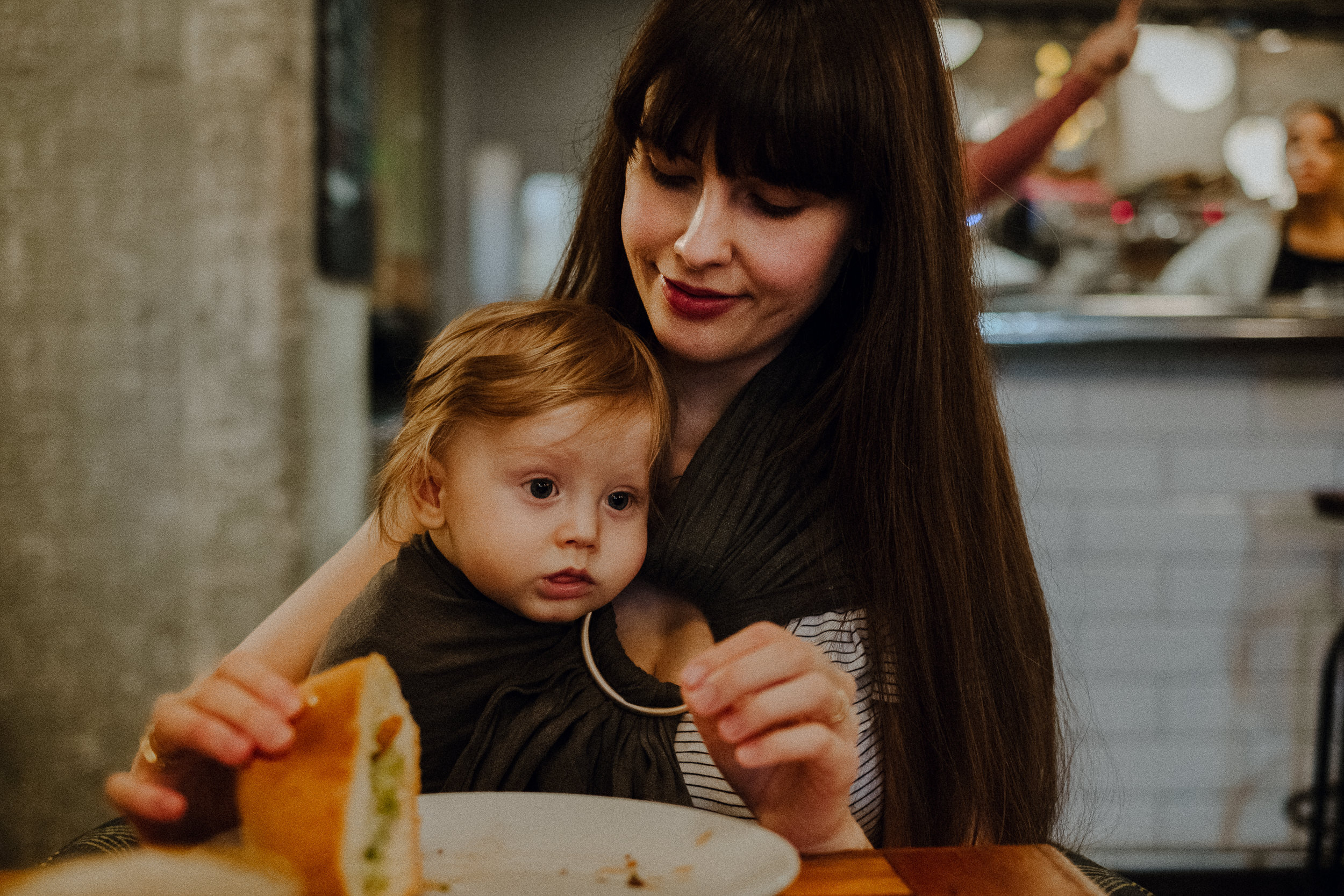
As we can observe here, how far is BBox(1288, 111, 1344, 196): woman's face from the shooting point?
336 cm

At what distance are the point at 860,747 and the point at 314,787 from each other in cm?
64

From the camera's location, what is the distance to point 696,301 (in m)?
1.15

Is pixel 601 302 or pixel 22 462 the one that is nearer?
pixel 601 302

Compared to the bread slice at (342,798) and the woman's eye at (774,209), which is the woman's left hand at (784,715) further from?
the woman's eye at (774,209)

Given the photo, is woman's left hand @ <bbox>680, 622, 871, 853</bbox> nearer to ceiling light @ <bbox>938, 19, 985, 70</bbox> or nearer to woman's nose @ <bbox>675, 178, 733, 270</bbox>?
woman's nose @ <bbox>675, 178, 733, 270</bbox>

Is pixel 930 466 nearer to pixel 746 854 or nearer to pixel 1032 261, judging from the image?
pixel 746 854

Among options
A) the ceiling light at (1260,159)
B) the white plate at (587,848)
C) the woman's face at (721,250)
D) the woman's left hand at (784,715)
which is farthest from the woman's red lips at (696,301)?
the ceiling light at (1260,159)

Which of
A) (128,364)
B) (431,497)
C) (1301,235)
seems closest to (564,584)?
(431,497)

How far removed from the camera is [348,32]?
269 centimetres

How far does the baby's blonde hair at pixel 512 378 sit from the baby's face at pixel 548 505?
2 cm

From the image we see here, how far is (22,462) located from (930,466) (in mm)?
1829

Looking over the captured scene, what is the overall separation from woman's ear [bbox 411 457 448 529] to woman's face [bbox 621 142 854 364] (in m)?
0.28

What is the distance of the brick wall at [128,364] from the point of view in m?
2.15

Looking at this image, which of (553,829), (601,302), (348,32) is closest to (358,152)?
(348,32)
